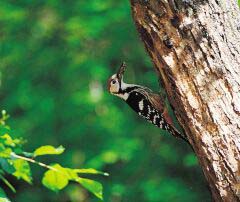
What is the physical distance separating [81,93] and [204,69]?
281 inches

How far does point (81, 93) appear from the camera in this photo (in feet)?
32.7

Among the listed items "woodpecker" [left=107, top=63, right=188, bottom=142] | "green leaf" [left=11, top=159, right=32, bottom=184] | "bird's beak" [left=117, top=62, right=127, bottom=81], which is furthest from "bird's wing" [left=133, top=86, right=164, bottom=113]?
"green leaf" [left=11, top=159, right=32, bottom=184]

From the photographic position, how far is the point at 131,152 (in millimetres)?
9383

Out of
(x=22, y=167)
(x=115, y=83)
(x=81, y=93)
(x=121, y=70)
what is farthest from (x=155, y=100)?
(x=81, y=93)

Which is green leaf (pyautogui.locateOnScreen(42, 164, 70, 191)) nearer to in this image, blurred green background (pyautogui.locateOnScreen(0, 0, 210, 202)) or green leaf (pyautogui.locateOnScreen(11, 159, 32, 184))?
green leaf (pyautogui.locateOnScreen(11, 159, 32, 184))

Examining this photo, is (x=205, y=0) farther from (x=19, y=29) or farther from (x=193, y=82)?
(x=19, y=29)

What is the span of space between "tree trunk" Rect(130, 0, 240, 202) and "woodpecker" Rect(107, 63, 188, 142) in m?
1.49

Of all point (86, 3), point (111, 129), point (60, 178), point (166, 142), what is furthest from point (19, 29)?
point (60, 178)

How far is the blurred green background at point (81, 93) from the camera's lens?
9.59m

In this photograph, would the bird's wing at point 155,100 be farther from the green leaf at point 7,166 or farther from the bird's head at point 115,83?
the green leaf at point 7,166

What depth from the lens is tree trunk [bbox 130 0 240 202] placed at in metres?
2.86

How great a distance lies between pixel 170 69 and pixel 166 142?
22.4 ft

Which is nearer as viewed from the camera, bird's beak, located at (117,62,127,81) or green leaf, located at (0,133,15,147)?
green leaf, located at (0,133,15,147)

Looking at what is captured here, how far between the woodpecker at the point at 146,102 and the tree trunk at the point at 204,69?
149 centimetres
